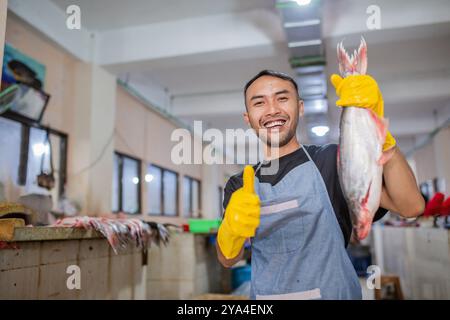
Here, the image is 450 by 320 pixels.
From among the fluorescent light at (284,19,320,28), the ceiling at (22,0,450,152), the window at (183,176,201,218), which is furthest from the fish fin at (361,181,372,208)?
the window at (183,176,201,218)

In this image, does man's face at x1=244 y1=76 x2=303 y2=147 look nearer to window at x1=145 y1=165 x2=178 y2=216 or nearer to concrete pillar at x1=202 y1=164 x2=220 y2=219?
window at x1=145 y1=165 x2=178 y2=216

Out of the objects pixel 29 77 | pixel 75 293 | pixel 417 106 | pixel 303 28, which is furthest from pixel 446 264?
pixel 417 106

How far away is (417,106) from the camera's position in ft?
23.6

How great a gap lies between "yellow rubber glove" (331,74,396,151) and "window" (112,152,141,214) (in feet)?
14.0

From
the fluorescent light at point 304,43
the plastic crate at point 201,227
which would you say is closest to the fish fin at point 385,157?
the plastic crate at point 201,227

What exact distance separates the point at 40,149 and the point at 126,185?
1783 mm

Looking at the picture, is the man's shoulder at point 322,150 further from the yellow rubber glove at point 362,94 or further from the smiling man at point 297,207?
the yellow rubber glove at point 362,94

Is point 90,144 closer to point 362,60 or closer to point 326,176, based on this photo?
point 326,176

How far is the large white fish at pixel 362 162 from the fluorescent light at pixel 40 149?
3.24 meters

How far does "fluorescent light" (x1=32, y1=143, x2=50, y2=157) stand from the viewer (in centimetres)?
356

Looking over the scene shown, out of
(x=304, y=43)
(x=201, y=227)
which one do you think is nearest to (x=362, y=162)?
(x=201, y=227)

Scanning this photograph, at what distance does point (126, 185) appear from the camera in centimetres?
531

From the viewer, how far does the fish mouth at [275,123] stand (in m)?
1.22
